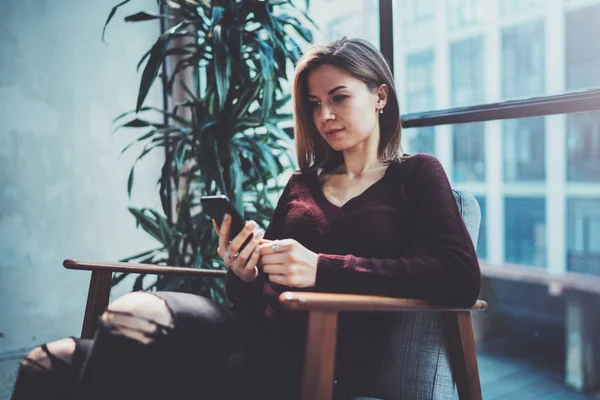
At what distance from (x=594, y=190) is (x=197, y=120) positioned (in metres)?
1.84

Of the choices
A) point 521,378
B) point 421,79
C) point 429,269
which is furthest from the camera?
point 421,79

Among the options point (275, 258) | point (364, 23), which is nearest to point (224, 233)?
point (275, 258)

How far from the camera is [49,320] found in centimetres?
267

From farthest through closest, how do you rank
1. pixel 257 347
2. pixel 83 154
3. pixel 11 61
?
pixel 83 154 → pixel 11 61 → pixel 257 347

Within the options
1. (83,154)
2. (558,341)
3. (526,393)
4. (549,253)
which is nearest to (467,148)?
(549,253)

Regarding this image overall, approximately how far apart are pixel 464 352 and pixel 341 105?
2.17 feet

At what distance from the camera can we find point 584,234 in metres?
2.44

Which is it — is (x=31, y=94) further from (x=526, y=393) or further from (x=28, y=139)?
(x=526, y=393)

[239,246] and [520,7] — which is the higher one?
[520,7]

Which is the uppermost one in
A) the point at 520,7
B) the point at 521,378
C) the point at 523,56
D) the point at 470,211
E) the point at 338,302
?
the point at 520,7

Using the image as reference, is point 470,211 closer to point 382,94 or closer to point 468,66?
point 382,94

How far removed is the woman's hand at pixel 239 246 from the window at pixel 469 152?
1.58 meters

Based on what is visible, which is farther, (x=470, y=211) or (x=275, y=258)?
(x=470, y=211)

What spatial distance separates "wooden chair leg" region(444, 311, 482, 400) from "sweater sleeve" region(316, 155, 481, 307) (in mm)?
85
